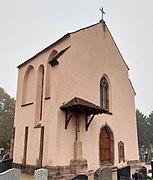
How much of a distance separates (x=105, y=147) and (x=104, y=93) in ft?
13.0

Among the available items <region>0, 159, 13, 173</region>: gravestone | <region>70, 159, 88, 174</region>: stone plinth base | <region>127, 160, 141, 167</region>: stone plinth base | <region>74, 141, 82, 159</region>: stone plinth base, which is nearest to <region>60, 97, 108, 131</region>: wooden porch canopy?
<region>74, 141, 82, 159</region>: stone plinth base

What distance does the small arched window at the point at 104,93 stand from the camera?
15156 millimetres

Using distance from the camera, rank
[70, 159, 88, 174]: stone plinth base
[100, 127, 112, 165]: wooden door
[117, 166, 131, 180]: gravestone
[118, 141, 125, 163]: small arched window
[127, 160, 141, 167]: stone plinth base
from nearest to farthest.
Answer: [117, 166, 131, 180]: gravestone
[70, 159, 88, 174]: stone plinth base
[100, 127, 112, 165]: wooden door
[118, 141, 125, 163]: small arched window
[127, 160, 141, 167]: stone plinth base

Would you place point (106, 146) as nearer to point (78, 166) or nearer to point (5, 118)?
point (78, 166)

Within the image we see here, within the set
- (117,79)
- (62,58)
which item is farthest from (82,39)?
(117,79)

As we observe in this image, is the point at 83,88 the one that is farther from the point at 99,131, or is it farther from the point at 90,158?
the point at 90,158

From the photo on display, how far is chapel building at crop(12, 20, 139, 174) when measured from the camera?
1130 cm

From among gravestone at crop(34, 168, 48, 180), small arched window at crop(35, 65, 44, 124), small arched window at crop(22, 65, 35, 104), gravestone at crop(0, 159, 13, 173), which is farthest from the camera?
small arched window at crop(22, 65, 35, 104)

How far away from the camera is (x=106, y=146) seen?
1445cm

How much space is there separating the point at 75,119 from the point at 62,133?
4.02 ft

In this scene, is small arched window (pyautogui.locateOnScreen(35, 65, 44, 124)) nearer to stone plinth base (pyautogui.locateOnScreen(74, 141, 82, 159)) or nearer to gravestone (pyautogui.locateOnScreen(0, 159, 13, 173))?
gravestone (pyautogui.locateOnScreen(0, 159, 13, 173))

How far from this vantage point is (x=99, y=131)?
1373cm

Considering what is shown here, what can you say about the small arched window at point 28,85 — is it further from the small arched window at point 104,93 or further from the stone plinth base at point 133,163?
the stone plinth base at point 133,163

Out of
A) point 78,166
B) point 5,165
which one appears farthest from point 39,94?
point 78,166
